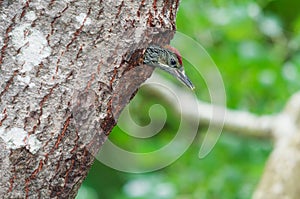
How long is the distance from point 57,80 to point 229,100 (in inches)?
82.7

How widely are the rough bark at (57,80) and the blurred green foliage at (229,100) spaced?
1754mm

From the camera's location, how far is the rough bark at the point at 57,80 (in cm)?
104

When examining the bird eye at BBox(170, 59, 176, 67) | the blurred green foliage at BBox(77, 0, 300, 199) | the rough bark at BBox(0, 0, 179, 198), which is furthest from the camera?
the blurred green foliage at BBox(77, 0, 300, 199)

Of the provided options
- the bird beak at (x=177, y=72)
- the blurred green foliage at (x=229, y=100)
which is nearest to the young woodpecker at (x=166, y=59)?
the bird beak at (x=177, y=72)

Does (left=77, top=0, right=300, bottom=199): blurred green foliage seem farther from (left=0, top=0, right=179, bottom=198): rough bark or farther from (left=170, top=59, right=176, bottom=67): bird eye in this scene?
(left=0, top=0, right=179, bottom=198): rough bark

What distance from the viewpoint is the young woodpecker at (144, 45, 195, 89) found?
1135 mm

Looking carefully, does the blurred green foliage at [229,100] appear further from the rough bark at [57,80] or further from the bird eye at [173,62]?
the rough bark at [57,80]

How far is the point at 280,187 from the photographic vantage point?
8.06 ft

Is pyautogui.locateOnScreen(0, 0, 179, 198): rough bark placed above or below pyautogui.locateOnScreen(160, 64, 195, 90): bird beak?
below

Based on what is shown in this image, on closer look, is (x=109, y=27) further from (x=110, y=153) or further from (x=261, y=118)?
(x=261, y=118)

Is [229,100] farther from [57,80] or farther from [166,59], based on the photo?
[57,80]

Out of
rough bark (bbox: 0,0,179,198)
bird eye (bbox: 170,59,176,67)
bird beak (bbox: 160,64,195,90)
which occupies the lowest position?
rough bark (bbox: 0,0,179,198)

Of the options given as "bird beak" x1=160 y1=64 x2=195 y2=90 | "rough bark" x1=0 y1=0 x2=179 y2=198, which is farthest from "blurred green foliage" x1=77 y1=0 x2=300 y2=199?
→ "rough bark" x1=0 y1=0 x2=179 y2=198

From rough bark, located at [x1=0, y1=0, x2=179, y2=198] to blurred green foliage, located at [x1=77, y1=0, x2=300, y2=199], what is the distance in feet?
5.76
